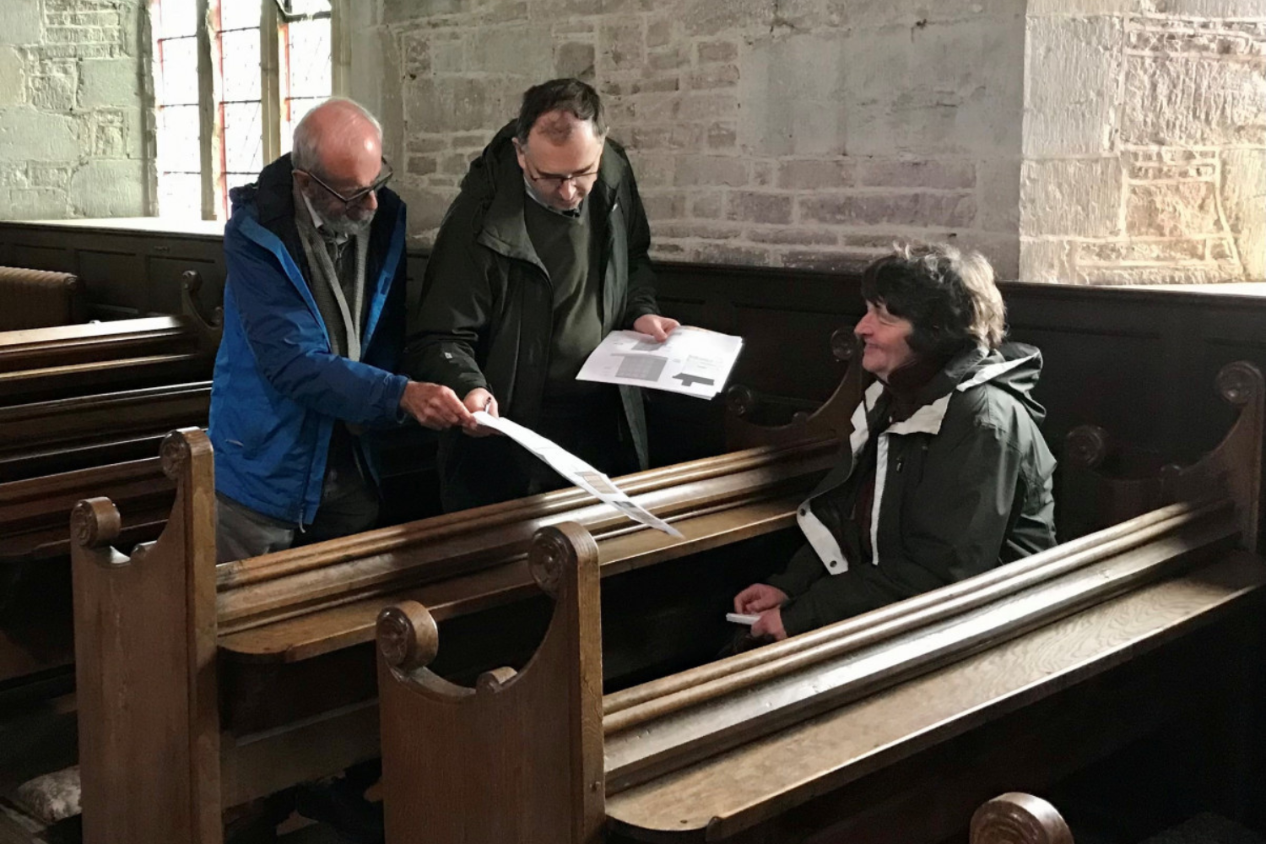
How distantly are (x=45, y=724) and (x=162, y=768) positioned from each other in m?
1.67

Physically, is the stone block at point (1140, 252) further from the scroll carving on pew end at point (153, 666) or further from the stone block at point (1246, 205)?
the scroll carving on pew end at point (153, 666)

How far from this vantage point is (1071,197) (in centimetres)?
422

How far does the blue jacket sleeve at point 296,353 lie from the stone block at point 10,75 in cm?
604

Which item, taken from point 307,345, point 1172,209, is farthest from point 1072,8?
point 307,345

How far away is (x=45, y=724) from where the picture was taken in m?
4.05

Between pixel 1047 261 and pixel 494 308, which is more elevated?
pixel 1047 261

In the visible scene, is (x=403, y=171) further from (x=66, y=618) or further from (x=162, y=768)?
(x=162, y=768)

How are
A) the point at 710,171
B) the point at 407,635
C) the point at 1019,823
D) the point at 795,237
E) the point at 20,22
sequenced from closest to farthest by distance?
the point at 1019,823 → the point at 407,635 → the point at 795,237 → the point at 710,171 → the point at 20,22

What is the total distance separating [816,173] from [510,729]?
2995mm

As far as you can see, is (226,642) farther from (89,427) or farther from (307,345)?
(89,427)

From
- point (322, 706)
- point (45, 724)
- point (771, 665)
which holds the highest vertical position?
point (771, 665)

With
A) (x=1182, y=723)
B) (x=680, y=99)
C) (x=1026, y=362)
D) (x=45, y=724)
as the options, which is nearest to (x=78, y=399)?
(x=45, y=724)

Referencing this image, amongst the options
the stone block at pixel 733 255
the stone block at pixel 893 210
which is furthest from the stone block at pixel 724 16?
the stone block at pixel 733 255

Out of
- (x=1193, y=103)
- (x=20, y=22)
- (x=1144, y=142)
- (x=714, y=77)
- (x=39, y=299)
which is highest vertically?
(x=20, y=22)
